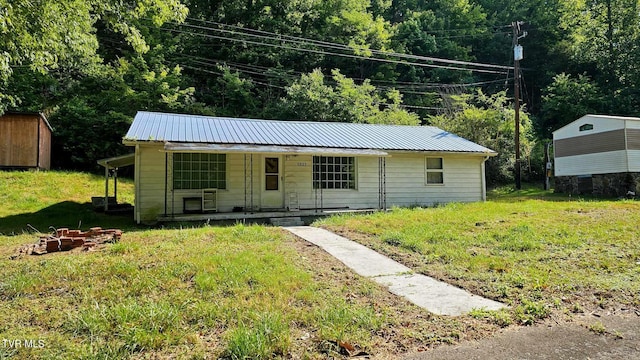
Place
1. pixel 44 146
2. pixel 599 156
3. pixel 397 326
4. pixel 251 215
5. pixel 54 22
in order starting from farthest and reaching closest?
1. pixel 599 156
2. pixel 44 146
3. pixel 251 215
4. pixel 54 22
5. pixel 397 326

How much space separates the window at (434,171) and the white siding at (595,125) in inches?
345

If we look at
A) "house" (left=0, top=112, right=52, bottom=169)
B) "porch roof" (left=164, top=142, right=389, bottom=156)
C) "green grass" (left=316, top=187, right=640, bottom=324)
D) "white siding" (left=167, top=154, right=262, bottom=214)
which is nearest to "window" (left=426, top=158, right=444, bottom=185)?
"porch roof" (left=164, top=142, right=389, bottom=156)

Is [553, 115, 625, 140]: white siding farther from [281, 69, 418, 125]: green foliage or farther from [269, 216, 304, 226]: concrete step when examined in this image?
[269, 216, 304, 226]: concrete step

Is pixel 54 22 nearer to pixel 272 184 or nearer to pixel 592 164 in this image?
pixel 272 184

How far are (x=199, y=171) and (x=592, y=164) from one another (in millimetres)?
17681

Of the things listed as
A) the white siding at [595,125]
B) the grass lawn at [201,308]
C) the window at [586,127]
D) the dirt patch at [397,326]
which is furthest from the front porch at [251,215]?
the window at [586,127]

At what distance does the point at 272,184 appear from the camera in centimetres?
1213

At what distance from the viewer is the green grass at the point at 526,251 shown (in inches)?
174

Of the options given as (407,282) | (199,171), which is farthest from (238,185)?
(407,282)

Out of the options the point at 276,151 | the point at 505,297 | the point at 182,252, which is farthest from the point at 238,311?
the point at 276,151

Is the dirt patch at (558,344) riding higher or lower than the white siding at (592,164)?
lower

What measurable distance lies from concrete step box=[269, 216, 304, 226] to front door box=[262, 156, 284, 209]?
38.3 inches

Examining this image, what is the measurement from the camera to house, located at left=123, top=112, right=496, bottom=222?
1060 cm

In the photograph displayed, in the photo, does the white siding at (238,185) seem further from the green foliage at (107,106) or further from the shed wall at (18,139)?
the green foliage at (107,106)
